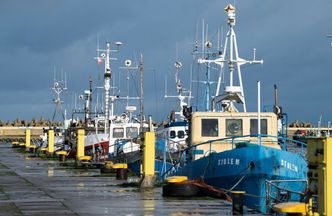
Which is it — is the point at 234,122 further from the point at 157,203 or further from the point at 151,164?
the point at 157,203

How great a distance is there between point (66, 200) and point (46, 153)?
38.8 meters

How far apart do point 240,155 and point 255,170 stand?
58 centimetres

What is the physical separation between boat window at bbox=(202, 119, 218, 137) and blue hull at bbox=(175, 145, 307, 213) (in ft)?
8.81

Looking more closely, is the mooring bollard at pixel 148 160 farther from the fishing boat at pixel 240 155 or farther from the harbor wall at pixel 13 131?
the harbor wall at pixel 13 131

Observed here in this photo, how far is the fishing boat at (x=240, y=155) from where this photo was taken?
19.7m

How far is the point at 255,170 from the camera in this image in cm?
1978

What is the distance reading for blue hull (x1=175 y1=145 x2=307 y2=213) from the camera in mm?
19656

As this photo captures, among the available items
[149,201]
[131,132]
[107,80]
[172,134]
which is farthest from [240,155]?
[107,80]

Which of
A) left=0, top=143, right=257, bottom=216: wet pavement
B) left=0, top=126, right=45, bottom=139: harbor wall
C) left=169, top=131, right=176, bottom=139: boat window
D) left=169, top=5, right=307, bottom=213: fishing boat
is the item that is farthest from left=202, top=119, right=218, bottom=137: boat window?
left=0, top=126, right=45, bottom=139: harbor wall

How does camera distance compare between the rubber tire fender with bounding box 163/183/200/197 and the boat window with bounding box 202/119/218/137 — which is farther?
the boat window with bounding box 202/119/218/137

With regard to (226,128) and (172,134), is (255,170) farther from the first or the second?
(172,134)

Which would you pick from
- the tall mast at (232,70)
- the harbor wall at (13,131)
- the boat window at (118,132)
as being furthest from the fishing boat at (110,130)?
the harbor wall at (13,131)

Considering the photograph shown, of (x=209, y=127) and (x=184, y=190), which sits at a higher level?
(x=209, y=127)

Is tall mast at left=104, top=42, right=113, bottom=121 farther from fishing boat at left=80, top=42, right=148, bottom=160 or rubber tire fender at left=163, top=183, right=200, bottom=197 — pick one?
rubber tire fender at left=163, top=183, right=200, bottom=197
